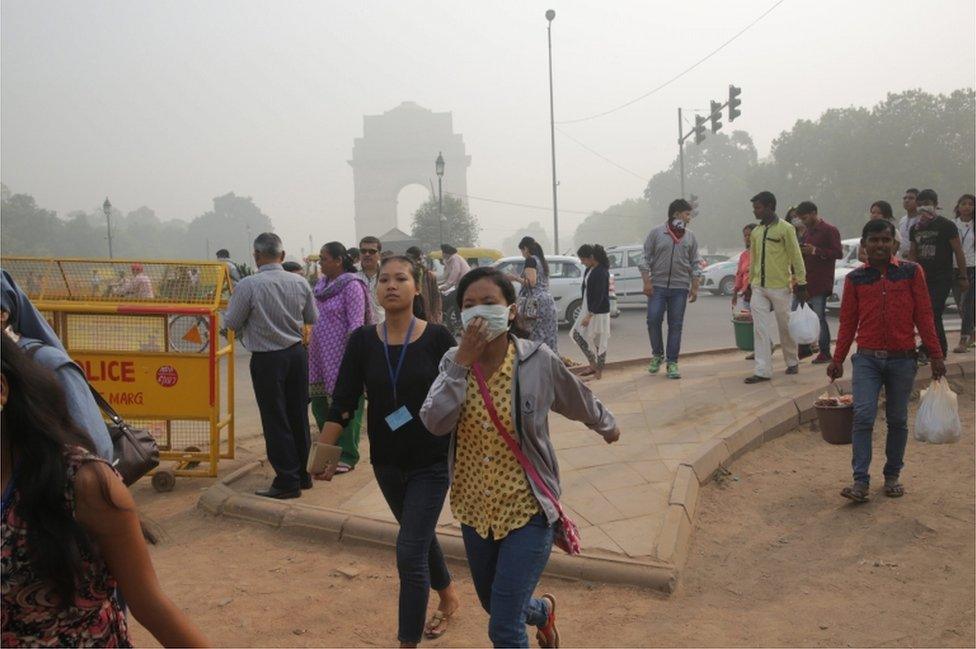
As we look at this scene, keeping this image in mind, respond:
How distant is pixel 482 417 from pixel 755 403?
17.1 ft

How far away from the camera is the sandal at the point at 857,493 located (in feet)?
18.6

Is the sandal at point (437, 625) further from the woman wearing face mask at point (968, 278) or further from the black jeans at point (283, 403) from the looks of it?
the woman wearing face mask at point (968, 278)

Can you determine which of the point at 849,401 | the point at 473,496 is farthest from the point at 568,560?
the point at 849,401

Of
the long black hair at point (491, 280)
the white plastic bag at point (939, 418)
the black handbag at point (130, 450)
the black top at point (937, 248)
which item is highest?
the black top at point (937, 248)

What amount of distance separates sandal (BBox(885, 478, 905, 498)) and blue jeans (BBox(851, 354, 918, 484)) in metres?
0.24

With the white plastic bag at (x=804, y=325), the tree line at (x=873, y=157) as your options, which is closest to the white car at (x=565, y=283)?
the white plastic bag at (x=804, y=325)

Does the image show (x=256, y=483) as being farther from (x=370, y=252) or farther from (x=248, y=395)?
(x=248, y=395)

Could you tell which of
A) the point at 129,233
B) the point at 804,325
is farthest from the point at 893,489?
the point at 129,233

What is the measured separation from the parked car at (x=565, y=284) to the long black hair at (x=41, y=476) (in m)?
15.8

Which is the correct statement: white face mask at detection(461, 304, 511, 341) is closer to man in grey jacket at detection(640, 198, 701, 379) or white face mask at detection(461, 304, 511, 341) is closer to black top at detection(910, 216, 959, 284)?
man in grey jacket at detection(640, 198, 701, 379)

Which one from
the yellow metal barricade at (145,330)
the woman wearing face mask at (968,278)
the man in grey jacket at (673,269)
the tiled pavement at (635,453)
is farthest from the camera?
the woman wearing face mask at (968,278)

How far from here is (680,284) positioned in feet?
28.7

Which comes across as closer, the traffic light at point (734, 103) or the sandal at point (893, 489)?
the sandal at point (893, 489)

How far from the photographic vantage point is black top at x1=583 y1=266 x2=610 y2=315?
9.88 metres
